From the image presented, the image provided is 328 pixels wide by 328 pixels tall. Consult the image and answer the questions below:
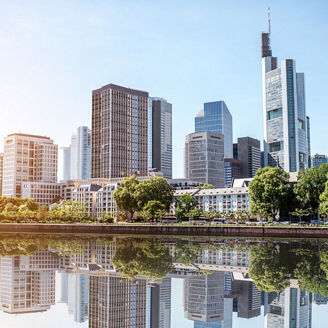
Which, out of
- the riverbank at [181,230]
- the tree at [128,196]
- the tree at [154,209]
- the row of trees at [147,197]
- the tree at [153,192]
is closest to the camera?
the riverbank at [181,230]

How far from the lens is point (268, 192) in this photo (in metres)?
128

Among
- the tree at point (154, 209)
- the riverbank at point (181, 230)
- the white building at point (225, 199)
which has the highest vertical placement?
the white building at point (225, 199)

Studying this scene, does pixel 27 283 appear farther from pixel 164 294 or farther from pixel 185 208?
pixel 185 208

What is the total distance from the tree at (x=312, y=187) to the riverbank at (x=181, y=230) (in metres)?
22.7

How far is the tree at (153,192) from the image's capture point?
146m

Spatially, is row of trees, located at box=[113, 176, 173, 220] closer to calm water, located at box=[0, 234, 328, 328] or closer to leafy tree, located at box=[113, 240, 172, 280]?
leafy tree, located at box=[113, 240, 172, 280]

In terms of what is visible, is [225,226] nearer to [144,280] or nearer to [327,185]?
[327,185]

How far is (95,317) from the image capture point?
86.7 feet

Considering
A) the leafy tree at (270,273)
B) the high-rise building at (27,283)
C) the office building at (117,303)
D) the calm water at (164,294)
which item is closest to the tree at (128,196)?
the high-rise building at (27,283)

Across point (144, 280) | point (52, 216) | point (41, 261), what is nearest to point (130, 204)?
point (52, 216)

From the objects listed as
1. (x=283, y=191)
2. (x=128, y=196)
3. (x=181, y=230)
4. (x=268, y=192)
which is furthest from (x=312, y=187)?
(x=128, y=196)

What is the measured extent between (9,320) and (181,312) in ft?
30.7

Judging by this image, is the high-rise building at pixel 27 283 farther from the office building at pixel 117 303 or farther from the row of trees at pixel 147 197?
the row of trees at pixel 147 197

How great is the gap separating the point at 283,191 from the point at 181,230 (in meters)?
32.6
